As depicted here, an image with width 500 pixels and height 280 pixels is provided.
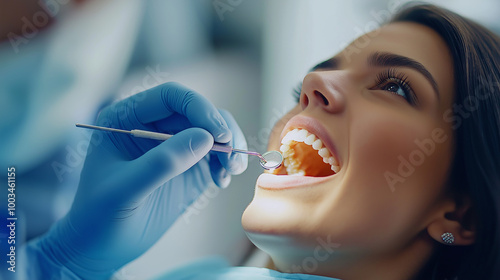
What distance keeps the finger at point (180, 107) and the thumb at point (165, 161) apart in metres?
0.04

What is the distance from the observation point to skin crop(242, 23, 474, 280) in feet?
2.88

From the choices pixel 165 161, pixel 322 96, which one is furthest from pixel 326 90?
pixel 165 161

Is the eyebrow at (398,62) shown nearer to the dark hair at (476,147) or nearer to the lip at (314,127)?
the dark hair at (476,147)

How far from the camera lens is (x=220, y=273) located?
106 cm

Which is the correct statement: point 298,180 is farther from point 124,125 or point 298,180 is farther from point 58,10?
point 58,10

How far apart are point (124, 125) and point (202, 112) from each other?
0.80 ft

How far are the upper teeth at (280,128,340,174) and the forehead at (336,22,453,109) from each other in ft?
0.67

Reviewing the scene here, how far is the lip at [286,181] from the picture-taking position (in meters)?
0.92

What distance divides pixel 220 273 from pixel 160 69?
593 mm

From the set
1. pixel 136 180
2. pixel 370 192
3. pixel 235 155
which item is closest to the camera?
pixel 370 192

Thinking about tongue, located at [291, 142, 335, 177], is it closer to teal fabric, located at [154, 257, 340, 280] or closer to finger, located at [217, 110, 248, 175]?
finger, located at [217, 110, 248, 175]

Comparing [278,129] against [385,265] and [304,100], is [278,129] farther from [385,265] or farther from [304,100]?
[385,265]

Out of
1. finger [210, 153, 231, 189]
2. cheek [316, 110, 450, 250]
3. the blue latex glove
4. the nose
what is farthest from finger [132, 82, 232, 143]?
cheek [316, 110, 450, 250]

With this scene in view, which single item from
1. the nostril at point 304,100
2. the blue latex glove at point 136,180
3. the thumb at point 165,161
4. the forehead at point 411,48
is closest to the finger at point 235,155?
the blue latex glove at point 136,180
